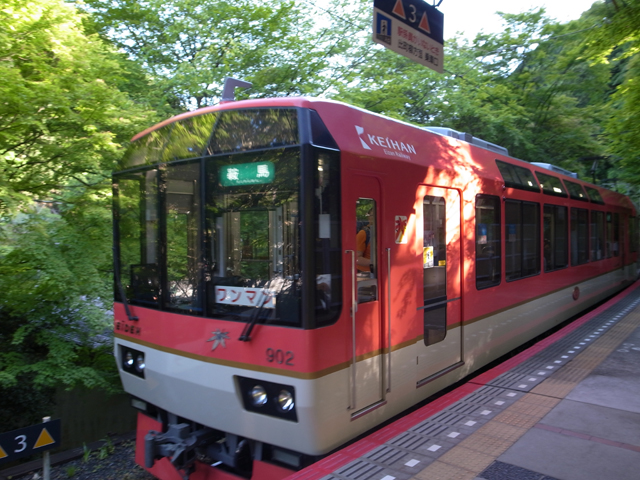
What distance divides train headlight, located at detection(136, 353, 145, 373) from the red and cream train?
0.03 meters

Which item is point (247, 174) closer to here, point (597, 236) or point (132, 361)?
point (132, 361)

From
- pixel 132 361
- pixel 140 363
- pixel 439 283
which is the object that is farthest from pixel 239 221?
pixel 439 283

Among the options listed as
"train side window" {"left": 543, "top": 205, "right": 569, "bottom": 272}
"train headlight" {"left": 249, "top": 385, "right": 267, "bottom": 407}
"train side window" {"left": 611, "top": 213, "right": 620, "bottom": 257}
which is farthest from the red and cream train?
"train side window" {"left": 611, "top": 213, "right": 620, "bottom": 257}

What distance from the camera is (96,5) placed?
34.0ft

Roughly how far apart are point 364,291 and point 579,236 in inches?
318

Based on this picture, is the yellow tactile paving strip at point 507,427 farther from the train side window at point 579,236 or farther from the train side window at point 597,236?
the train side window at point 597,236

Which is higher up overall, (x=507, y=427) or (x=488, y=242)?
(x=488, y=242)

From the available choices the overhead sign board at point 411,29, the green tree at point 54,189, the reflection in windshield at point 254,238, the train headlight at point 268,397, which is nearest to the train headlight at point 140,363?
the reflection in windshield at point 254,238

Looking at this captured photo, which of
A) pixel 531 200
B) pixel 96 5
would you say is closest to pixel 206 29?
pixel 96 5

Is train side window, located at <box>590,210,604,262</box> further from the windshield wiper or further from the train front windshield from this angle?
the windshield wiper

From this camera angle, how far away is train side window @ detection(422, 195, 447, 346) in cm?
485

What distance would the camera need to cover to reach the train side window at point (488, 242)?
5.95m

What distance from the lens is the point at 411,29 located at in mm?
5047

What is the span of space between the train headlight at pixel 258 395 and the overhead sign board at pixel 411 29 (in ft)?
10.5
